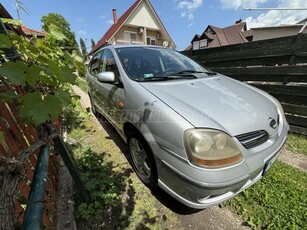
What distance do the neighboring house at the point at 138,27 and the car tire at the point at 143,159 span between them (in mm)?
17113

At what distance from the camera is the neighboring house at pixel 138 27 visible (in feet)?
60.0

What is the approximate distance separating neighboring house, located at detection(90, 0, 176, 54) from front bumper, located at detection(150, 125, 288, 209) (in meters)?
17.7

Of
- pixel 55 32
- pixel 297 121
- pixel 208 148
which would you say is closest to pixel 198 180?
pixel 208 148

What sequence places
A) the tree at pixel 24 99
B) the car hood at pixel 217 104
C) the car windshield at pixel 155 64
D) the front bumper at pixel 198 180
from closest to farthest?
1. the tree at pixel 24 99
2. the front bumper at pixel 198 180
3. the car hood at pixel 217 104
4. the car windshield at pixel 155 64

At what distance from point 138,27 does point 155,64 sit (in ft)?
61.5

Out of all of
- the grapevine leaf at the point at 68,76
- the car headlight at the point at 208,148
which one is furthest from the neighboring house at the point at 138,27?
the grapevine leaf at the point at 68,76

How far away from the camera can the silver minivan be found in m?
1.48

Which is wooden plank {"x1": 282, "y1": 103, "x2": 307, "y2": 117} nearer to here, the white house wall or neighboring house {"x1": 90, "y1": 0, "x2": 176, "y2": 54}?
neighboring house {"x1": 90, "y1": 0, "x2": 176, "y2": 54}

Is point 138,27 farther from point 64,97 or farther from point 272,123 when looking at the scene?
point 64,97

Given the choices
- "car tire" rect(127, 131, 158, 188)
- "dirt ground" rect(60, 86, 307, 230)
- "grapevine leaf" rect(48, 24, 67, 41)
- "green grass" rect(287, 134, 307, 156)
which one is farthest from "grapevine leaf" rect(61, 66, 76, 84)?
"green grass" rect(287, 134, 307, 156)

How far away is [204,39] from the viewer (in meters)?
26.0

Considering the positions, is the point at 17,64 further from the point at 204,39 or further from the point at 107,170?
the point at 204,39

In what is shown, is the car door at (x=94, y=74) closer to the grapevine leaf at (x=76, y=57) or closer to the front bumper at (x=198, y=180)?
the grapevine leaf at (x=76, y=57)

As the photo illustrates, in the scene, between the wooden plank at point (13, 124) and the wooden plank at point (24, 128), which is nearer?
the wooden plank at point (13, 124)
